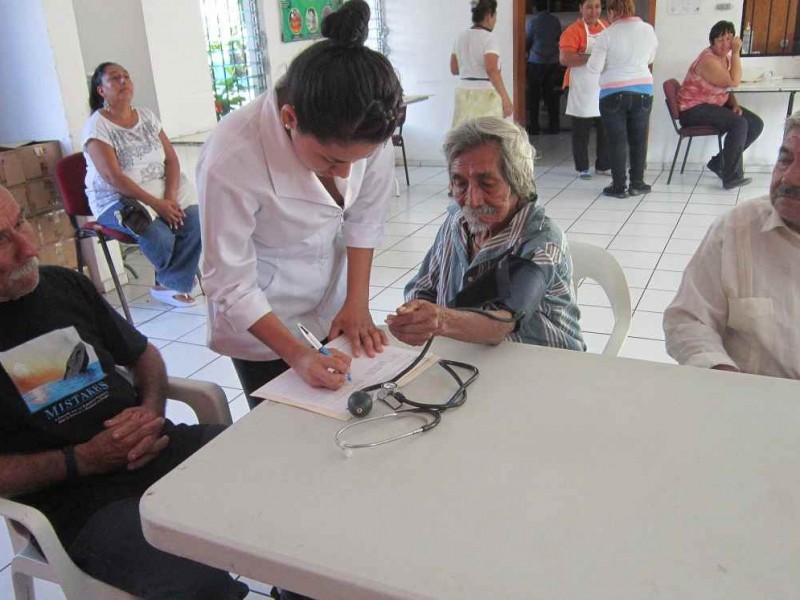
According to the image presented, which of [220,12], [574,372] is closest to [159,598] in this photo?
[574,372]

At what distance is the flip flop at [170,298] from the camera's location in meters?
3.93

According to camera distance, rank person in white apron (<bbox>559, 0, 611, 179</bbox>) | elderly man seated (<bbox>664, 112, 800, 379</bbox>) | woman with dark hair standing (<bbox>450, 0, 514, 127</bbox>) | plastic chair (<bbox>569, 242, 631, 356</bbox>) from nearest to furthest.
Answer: elderly man seated (<bbox>664, 112, 800, 379</bbox>), plastic chair (<bbox>569, 242, 631, 356</bbox>), woman with dark hair standing (<bbox>450, 0, 514, 127</bbox>), person in white apron (<bbox>559, 0, 611, 179</bbox>)

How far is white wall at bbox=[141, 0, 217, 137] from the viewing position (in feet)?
14.9

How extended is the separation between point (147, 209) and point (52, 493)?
101 inches

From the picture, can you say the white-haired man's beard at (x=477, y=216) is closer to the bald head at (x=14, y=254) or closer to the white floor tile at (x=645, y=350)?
the bald head at (x=14, y=254)

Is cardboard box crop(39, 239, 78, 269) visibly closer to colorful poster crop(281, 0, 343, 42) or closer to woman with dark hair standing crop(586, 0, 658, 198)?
colorful poster crop(281, 0, 343, 42)

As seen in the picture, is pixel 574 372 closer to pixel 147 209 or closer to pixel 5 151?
pixel 147 209

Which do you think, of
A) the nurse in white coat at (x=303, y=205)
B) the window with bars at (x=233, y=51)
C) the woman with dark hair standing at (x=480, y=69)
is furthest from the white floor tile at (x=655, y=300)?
the window with bars at (x=233, y=51)

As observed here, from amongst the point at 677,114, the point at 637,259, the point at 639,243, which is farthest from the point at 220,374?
the point at 677,114

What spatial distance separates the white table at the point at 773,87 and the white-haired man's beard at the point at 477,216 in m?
4.67

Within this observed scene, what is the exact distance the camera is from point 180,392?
1689 mm

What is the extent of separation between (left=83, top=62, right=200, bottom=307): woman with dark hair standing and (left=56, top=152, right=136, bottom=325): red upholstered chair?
4 cm

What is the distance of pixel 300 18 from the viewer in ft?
20.2

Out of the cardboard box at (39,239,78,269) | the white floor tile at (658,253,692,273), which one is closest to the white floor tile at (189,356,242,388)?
the cardboard box at (39,239,78,269)
